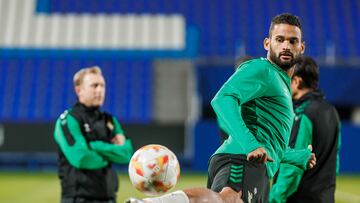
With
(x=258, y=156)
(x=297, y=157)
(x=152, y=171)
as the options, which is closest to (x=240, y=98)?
(x=258, y=156)

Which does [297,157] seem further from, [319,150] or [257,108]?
[319,150]

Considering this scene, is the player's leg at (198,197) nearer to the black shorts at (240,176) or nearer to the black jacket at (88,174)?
the black shorts at (240,176)

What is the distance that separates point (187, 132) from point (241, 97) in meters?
17.2

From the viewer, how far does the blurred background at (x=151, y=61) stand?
71.4 feet

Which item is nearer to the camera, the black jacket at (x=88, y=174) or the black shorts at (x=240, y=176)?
the black shorts at (x=240, y=176)

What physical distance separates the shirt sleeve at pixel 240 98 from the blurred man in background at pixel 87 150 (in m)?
2.10

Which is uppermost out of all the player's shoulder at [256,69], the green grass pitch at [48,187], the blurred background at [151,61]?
the player's shoulder at [256,69]

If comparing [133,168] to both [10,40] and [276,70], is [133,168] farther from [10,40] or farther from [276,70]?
[10,40]

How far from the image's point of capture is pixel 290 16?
4.85m

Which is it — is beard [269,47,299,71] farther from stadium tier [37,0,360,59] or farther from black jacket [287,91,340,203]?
stadium tier [37,0,360,59]

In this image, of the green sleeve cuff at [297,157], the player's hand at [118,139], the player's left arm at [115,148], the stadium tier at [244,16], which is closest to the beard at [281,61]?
the green sleeve cuff at [297,157]

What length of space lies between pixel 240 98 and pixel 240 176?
1.69ft

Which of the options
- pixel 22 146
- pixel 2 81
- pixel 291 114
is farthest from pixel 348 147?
pixel 291 114

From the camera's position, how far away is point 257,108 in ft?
15.5
